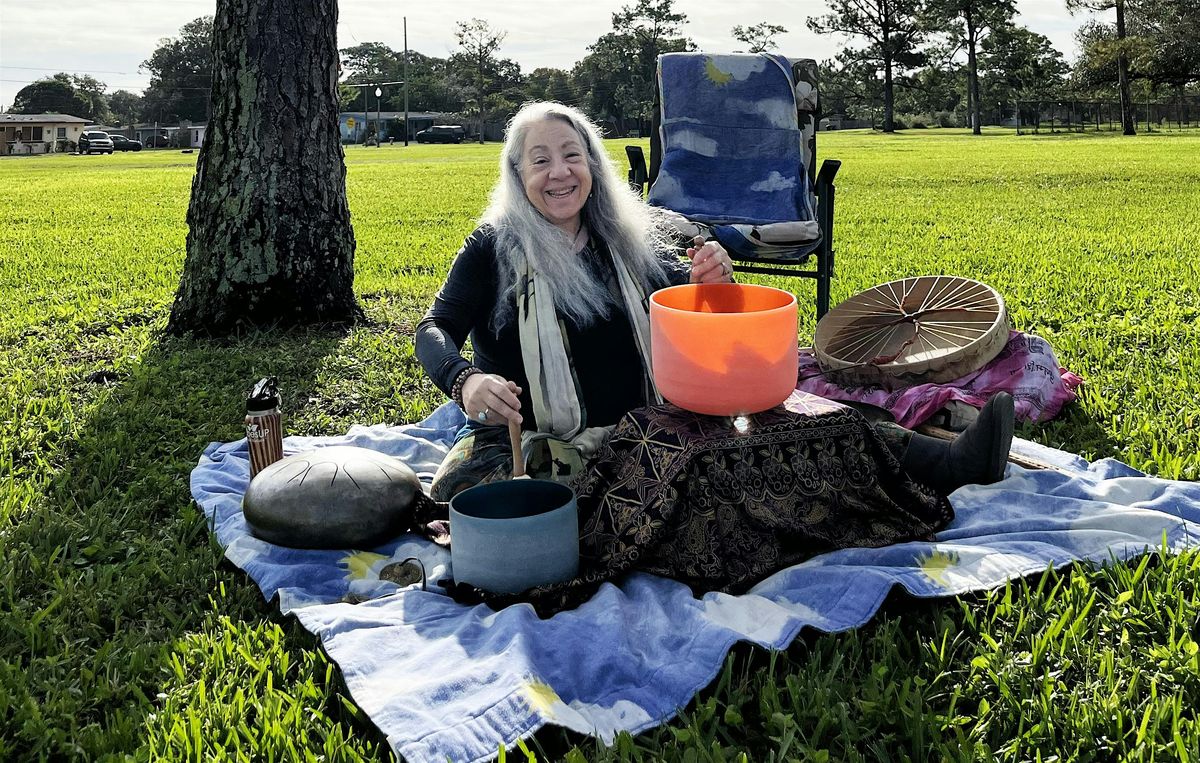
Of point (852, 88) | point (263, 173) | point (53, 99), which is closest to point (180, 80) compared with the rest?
point (53, 99)

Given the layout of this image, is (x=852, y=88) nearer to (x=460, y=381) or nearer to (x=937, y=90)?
(x=937, y=90)

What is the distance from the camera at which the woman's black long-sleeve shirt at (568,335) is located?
2951 mm

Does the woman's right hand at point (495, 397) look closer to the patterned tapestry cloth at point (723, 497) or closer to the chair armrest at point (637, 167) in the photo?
the patterned tapestry cloth at point (723, 497)

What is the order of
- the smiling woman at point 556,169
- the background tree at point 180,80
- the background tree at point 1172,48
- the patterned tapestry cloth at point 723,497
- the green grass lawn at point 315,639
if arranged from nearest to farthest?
the green grass lawn at point 315,639
the patterned tapestry cloth at point 723,497
the smiling woman at point 556,169
the background tree at point 1172,48
the background tree at point 180,80

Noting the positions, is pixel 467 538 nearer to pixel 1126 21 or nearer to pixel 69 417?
pixel 69 417

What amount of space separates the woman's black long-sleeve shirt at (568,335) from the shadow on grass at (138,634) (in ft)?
3.17

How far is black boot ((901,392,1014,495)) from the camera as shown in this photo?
2562 millimetres

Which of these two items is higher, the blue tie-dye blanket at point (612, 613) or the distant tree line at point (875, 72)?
the distant tree line at point (875, 72)

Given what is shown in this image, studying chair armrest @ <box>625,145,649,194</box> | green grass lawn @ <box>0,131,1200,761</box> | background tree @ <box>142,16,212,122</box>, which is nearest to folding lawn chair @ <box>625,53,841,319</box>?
chair armrest @ <box>625,145,649,194</box>

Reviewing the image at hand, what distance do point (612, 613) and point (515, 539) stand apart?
281 millimetres

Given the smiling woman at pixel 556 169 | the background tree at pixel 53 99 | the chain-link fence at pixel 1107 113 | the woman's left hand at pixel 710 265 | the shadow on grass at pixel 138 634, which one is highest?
the background tree at pixel 53 99

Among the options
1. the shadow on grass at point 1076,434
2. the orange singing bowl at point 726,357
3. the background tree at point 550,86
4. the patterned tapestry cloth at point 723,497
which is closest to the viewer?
the orange singing bowl at point 726,357

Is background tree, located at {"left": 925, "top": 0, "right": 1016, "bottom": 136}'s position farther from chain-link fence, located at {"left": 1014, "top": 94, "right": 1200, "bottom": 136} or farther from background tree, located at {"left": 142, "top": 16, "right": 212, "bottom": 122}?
background tree, located at {"left": 142, "top": 16, "right": 212, "bottom": 122}

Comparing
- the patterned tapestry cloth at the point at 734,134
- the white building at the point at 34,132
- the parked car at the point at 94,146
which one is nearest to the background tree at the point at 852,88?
the parked car at the point at 94,146
